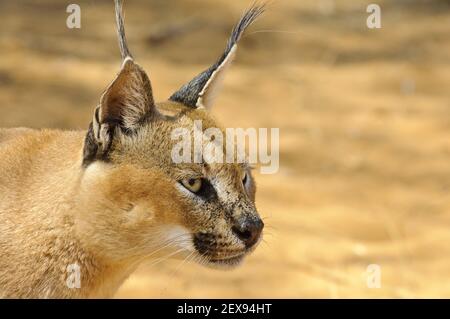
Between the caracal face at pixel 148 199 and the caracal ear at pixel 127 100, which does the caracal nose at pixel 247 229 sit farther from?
the caracal ear at pixel 127 100

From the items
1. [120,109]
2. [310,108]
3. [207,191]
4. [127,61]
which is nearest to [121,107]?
[120,109]

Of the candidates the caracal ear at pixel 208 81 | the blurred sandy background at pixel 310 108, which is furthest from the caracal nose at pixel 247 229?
the blurred sandy background at pixel 310 108

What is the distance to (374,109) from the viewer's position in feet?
32.7

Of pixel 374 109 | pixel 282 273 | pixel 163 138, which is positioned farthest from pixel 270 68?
pixel 163 138

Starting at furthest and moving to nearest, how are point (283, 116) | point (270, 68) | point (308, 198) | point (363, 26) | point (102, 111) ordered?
point (363, 26), point (270, 68), point (283, 116), point (308, 198), point (102, 111)

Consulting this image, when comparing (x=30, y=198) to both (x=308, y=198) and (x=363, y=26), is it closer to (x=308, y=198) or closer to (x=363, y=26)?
(x=308, y=198)

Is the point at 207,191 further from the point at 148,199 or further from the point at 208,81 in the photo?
the point at 208,81

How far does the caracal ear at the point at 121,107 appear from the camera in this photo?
4.34m

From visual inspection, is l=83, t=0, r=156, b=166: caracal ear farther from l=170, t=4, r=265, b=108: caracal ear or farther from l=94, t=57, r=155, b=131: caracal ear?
l=170, t=4, r=265, b=108: caracal ear

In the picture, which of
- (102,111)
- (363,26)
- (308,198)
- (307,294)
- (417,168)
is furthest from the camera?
(363,26)

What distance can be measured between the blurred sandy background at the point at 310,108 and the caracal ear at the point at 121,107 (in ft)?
7.78

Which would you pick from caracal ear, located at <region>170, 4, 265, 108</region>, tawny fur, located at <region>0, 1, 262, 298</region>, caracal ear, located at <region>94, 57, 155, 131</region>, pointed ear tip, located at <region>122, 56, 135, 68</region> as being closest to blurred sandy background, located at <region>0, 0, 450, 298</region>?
caracal ear, located at <region>170, 4, 265, 108</region>

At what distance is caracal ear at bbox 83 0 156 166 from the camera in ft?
14.2

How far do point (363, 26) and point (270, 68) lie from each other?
1727 mm
